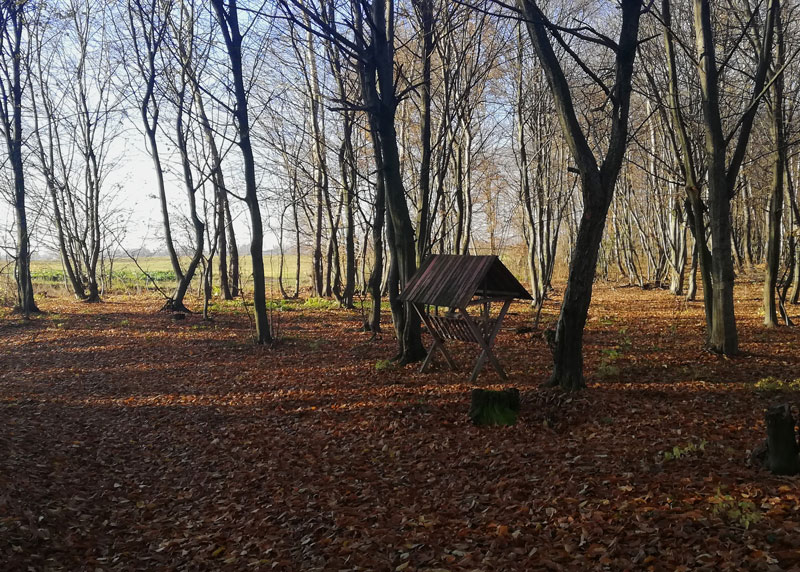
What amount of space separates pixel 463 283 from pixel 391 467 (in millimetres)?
3349

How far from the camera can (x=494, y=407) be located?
6949 millimetres

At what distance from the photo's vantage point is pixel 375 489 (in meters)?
5.45

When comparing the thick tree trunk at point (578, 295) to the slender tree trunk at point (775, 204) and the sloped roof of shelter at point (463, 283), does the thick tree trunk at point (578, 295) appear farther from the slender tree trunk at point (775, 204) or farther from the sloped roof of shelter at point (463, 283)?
the slender tree trunk at point (775, 204)

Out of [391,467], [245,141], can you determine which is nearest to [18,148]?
[245,141]

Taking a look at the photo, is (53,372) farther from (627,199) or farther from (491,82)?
(627,199)

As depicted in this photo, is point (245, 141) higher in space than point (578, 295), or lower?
higher

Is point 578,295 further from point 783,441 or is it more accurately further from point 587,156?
point 783,441

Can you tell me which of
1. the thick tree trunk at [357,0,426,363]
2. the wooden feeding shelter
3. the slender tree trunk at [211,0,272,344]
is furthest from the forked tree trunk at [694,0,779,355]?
the slender tree trunk at [211,0,272,344]

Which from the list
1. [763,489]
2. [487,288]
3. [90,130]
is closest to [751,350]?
[487,288]

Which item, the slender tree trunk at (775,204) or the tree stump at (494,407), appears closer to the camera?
the tree stump at (494,407)

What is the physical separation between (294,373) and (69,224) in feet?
71.0

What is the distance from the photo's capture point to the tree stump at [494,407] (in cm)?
689

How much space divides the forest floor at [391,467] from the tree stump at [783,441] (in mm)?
171

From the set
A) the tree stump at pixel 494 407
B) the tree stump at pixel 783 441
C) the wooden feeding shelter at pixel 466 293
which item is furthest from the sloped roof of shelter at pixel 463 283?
the tree stump at pixel 783 441
